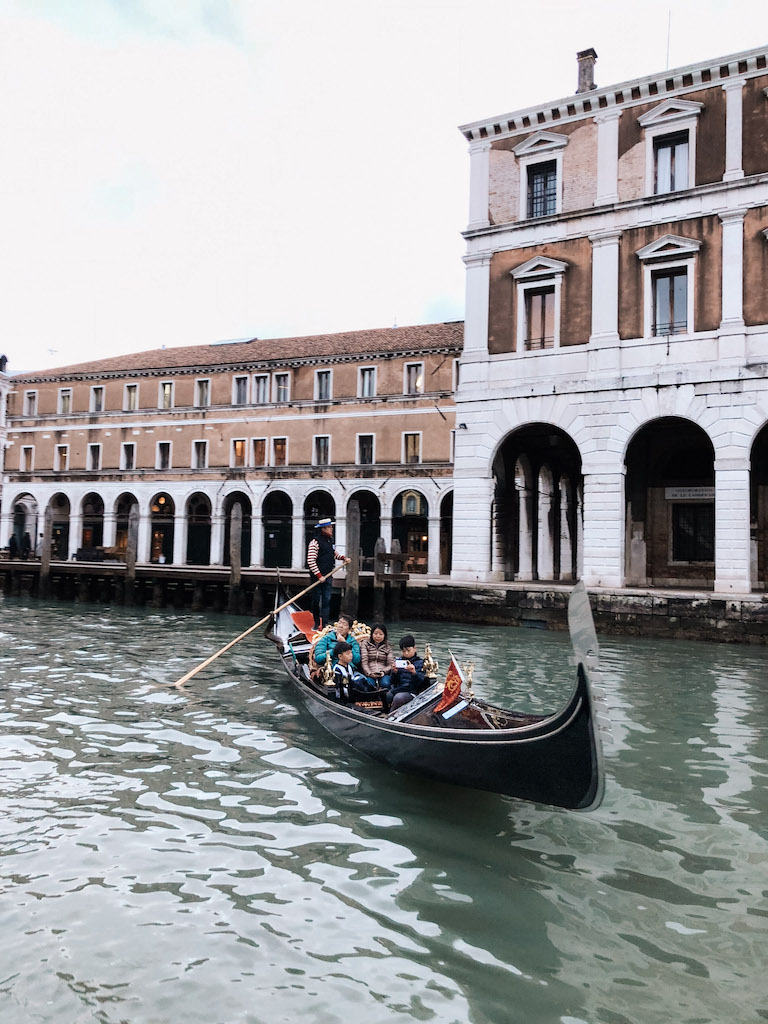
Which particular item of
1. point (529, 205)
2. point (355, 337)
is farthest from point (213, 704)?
point (355, 337)

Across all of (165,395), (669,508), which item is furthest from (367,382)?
(669,508)

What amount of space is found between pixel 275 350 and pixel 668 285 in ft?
59.2

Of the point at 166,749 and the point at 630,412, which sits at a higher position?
the point at 630,412

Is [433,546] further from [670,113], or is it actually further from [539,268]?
[670,113]

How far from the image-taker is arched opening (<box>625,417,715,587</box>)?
19172 millimetres

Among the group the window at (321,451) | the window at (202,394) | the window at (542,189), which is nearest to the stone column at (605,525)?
the window at (542,189)

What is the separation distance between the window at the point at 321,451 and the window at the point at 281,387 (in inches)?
86.3

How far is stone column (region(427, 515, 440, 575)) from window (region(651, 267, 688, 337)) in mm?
12386

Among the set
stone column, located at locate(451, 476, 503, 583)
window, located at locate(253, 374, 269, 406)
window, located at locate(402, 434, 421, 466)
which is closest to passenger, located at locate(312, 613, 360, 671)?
stone column, located at locate(451, 476, 503, 583)

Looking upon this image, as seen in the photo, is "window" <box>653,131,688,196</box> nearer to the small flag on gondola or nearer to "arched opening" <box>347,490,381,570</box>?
the small flag on gondola

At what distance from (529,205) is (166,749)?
15.7 m

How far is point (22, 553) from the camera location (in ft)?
85.1

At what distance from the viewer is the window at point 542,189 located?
58.9 ft

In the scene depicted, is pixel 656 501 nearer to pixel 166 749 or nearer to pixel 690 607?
pixel 690 607
